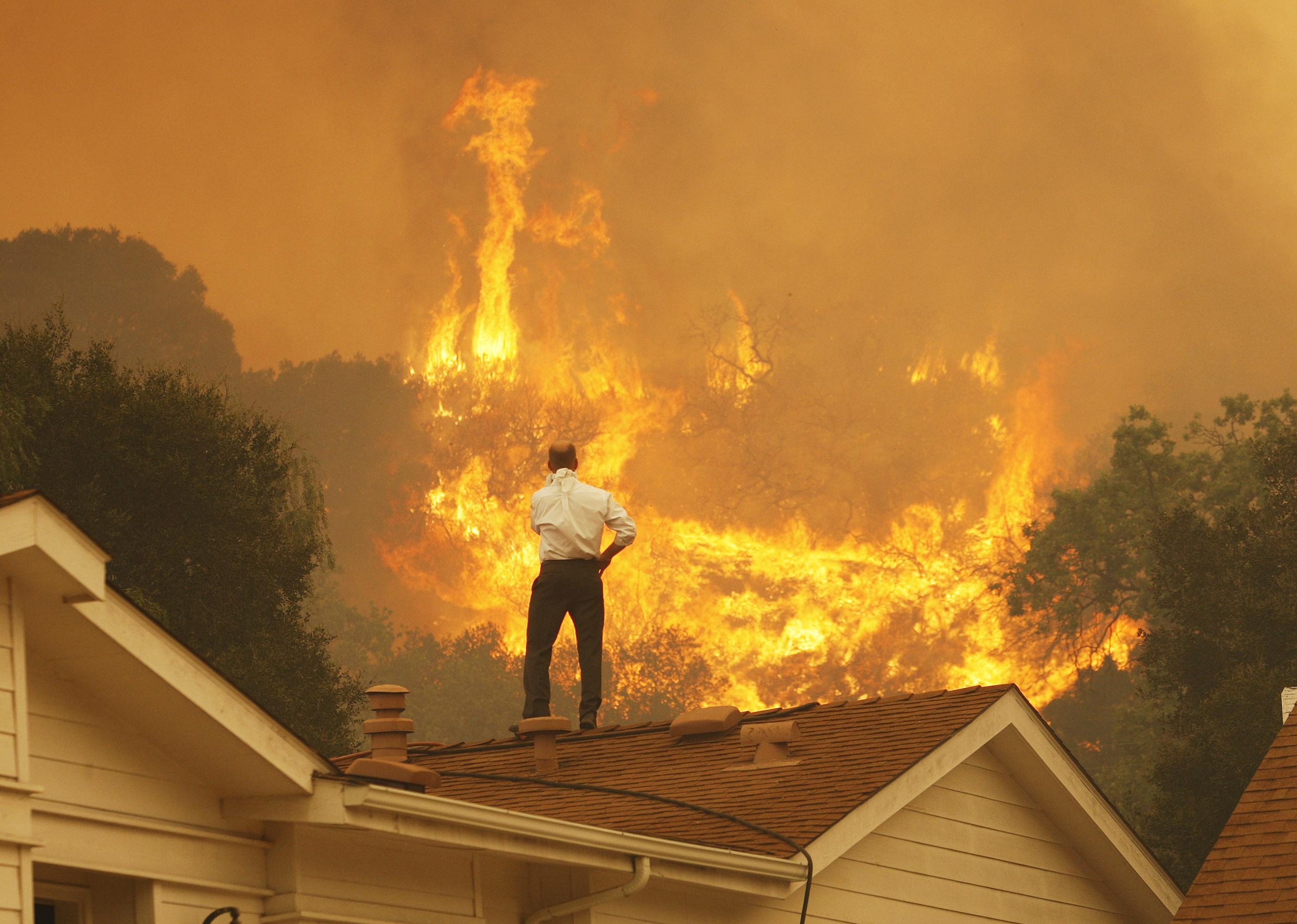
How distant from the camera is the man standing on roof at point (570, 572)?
41.2 ft

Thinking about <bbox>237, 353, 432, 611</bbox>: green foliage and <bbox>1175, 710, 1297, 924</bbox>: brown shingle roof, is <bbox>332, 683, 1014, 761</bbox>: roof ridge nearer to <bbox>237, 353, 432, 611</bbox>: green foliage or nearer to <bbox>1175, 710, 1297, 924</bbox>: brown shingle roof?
<bbox>1175, 710, 1297, 924</bbox>: brown shingle roof

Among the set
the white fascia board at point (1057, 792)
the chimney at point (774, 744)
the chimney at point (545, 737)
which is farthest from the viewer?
the chimney at point (545, 737)

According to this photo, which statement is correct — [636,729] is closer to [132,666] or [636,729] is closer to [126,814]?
[126,814]

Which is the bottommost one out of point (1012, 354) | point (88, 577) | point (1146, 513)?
point (88, 577)

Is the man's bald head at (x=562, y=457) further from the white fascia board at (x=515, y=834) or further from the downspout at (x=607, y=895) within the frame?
the downspout at (x=607, y=895)

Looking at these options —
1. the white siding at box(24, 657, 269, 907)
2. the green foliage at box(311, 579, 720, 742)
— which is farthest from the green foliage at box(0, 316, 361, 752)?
the green foliage at box(311, 579, 720, 742)

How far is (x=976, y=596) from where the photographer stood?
75.3 meters

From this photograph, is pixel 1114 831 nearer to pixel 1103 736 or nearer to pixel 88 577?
pixel 88 577

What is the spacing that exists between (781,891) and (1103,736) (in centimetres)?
5603

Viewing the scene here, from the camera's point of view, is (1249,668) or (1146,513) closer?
(1249,668)

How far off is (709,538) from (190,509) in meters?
49.9

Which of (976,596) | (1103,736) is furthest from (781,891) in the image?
(976,596)

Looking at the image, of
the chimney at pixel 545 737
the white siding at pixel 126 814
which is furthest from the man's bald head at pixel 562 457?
the white siding at pixel 126 814

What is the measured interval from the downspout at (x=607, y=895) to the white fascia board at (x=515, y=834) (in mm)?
51
